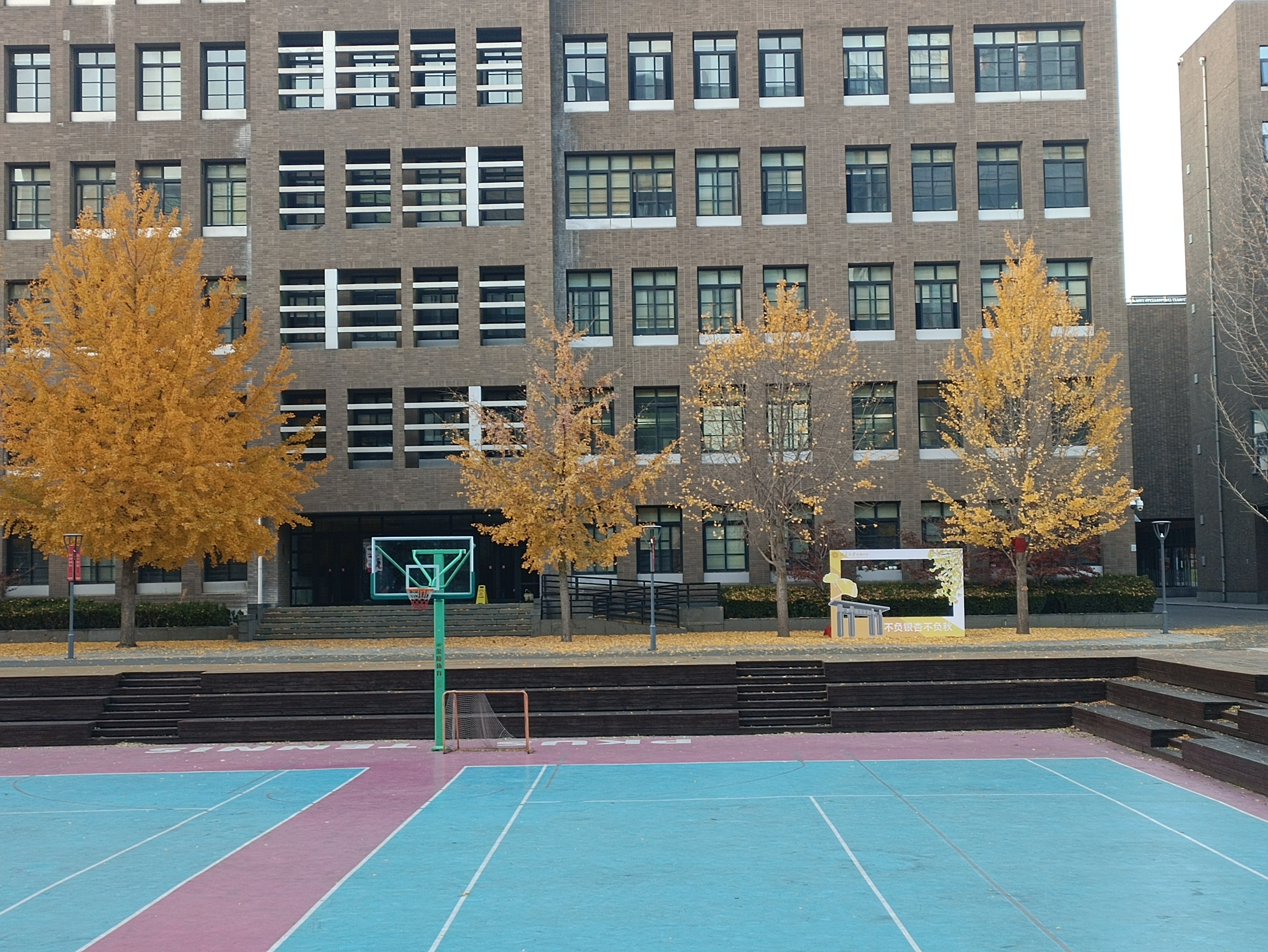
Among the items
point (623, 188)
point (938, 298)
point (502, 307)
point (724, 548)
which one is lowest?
point (724, 548)

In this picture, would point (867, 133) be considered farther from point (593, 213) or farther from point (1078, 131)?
point (593, 213)

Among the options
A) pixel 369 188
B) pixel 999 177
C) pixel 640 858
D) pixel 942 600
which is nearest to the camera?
pixel 640 858

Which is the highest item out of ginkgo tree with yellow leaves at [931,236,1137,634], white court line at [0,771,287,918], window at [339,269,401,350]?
window at [339,269,401,350]

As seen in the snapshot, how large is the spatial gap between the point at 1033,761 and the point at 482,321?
3064 centimetres

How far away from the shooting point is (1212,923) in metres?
10.7

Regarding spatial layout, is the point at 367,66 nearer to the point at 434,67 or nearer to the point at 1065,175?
the point at 434,67

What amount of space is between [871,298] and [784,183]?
557cm

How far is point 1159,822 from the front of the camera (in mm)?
14938

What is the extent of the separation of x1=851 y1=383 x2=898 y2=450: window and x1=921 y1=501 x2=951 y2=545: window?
2601mm

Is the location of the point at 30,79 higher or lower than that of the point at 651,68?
lower

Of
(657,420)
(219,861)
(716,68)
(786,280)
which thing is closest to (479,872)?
(219,861)

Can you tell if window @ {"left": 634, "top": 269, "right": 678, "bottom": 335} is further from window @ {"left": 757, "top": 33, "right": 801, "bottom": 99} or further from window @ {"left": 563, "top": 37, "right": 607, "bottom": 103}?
window @ {"left": 757, "top": 33, "right": 801, "bottom": 99}

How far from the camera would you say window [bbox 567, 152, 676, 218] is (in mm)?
47250

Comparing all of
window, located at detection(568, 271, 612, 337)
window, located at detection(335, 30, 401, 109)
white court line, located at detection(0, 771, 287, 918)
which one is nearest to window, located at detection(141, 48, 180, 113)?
window, located at detection(335, 30, 401, 109)
